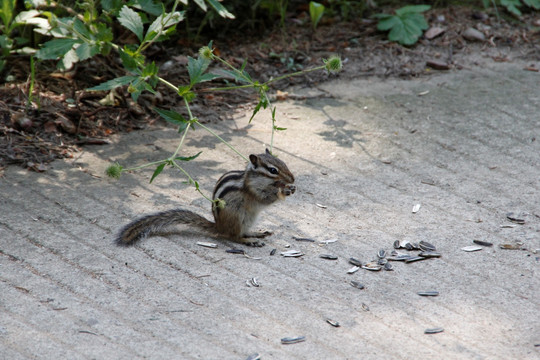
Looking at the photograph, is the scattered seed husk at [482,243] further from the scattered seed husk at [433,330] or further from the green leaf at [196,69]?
the green leaf at [196,69]

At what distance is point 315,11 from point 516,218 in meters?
3.37

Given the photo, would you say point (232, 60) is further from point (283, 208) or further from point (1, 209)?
point (1, 209)

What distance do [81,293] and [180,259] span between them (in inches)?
22.4

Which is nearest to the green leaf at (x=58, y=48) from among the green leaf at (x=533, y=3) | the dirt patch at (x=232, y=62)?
the dirt patch at (x=232, y=62)

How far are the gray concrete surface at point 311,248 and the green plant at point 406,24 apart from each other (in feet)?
3.45

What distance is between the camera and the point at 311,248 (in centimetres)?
379

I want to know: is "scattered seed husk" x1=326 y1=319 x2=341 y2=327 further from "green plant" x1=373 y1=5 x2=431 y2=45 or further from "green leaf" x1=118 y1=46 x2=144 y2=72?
"green plant" x1=373 y1=5 x2=431 y2=45

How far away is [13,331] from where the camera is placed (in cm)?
288

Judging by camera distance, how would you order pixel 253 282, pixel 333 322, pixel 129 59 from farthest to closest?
pixel 129 59 → pixel 253 282 → pixel 333 322

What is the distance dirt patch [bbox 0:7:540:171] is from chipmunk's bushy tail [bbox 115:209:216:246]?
4.00 feet

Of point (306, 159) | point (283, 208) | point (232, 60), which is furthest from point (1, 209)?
point (232, 60)

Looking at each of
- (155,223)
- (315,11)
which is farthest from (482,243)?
(315,11)

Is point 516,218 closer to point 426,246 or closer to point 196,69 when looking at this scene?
point 426,246

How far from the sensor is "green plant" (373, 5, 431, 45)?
21.7 feet
